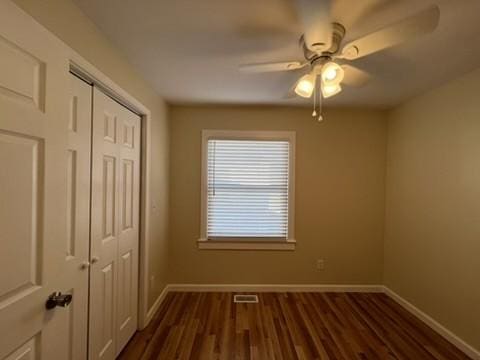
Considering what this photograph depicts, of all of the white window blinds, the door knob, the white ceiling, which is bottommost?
the door knob

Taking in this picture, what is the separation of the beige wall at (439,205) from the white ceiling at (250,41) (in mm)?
359

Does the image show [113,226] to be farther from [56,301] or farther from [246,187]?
[246,187]

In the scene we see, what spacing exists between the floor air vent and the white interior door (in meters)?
2.23

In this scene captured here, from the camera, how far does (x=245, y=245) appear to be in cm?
349

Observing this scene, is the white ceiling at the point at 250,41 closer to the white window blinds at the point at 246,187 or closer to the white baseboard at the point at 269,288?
the white window blinds at the point at 246,187

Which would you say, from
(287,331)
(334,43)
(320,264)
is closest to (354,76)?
(334,43)

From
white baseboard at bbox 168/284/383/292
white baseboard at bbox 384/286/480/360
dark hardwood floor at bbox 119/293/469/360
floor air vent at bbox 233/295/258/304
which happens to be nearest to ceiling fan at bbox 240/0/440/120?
dark hardwood floor at bbox 119/293/469/360

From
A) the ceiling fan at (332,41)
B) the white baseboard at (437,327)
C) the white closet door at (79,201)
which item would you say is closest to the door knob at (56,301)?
the white closet door at (79,201)

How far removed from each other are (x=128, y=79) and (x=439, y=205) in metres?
3.04

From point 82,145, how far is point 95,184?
28 cm

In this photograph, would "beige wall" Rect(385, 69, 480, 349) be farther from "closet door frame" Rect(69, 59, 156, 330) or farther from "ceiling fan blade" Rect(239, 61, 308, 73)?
"closet door frame" Rect(69, 59, 156, 330)

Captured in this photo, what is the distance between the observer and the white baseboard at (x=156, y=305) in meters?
2.71

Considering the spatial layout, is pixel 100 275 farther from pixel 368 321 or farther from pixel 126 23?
pixel 368 321

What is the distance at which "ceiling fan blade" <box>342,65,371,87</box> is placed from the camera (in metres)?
1.70
